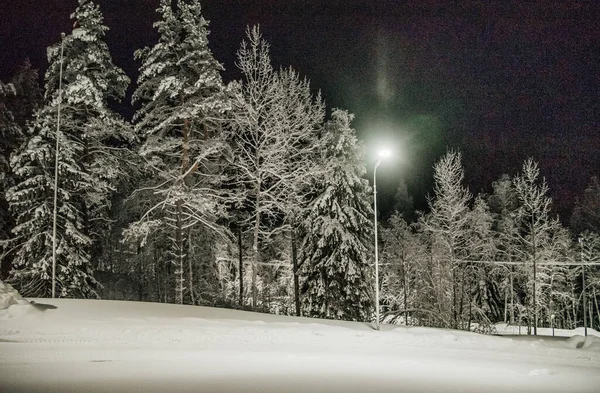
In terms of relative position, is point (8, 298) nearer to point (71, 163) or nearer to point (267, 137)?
point (71, 163)

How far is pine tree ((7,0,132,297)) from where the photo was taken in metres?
26.6

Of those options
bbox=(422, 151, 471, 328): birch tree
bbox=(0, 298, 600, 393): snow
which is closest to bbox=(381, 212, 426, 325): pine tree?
bbox=(422, 151, 471, 328): birch tree

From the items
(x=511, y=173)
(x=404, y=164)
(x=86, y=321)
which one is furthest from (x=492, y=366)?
(x=404, y=164)

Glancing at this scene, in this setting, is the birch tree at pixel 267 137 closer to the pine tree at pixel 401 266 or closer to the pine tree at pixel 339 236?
the pine tree at pixel 339 236

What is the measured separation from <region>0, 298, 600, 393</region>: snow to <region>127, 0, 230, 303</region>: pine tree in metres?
6.20

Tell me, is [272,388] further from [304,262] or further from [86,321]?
[304,262]

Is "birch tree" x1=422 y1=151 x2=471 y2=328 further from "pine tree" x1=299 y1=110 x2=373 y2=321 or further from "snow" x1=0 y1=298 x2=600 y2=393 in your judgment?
"snow" x1=0 y1=298 x2=600 y2=393

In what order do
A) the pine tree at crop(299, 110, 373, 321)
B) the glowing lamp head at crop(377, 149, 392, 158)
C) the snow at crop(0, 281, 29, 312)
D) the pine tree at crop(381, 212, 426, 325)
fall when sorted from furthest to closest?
the pine tree at crop(381, 212, 426, 325) → the pine tree at crop(299, 110, 373, 321) → the glowing lamp head at crop(377, 149, 392, 158) → the snow at crop(0, 281, 29, 312)

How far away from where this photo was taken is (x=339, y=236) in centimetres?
3192

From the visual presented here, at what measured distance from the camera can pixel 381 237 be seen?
2217 inches

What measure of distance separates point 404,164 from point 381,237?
3216 cm

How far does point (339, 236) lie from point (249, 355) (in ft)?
59.0

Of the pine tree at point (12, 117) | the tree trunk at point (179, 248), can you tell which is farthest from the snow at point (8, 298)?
the pine tree at point (12, 117)

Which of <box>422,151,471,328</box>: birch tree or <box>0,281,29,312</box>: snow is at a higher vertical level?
<box>422,151,471,328</box>: birch tree
